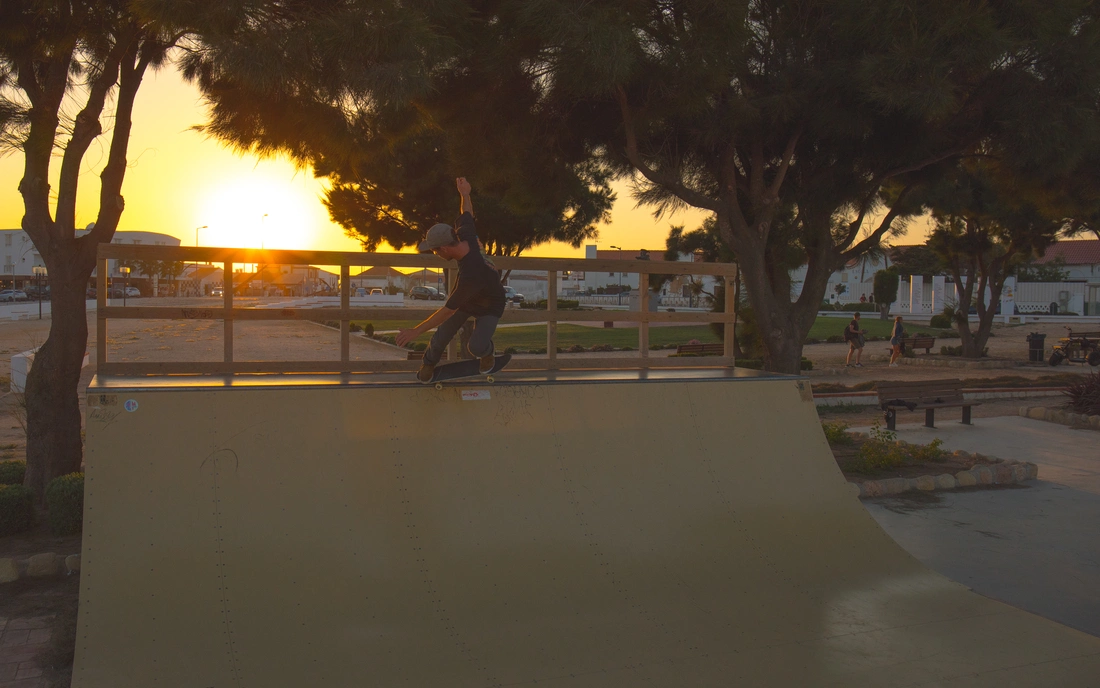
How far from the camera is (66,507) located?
6.91 m

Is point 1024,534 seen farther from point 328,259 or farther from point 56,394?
point 56,394

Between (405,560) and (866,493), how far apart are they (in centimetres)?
611

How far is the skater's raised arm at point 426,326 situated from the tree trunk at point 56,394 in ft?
12.7

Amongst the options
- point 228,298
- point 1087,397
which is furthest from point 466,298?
point 1087,397

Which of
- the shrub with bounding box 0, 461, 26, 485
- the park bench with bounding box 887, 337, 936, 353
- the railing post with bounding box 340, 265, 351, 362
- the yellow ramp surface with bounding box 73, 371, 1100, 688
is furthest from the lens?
the park bench with bounding box 887, 337, 936, 353

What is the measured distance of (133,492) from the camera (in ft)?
16.2

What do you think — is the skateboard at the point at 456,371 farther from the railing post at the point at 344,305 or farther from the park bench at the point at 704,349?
the park bench at the point at 704,349

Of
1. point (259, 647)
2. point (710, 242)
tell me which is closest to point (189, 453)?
point (259, 647)

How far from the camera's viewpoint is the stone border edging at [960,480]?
941 centimetres

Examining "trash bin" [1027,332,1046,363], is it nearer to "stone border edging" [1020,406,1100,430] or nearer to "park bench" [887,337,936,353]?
"park bench" [887,337,936,353]

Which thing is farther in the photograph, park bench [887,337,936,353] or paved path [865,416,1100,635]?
park bench [887,337,936,353]

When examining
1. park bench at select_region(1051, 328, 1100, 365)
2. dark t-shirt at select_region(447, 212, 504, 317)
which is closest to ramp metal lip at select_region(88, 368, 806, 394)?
dark t-shirt at select_region(447, 212, 504, 317)

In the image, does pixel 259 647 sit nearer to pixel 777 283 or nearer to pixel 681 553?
pixel 681 553

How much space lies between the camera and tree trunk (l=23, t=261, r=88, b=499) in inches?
305
